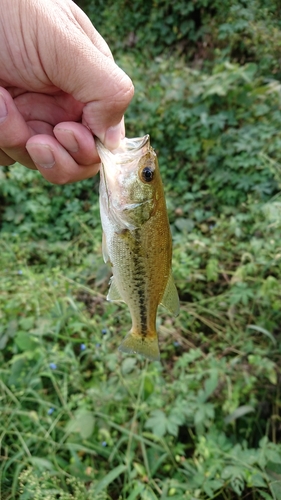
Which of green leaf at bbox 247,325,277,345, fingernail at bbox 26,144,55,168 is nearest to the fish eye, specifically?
fingernail at bbox 26,144,55,168

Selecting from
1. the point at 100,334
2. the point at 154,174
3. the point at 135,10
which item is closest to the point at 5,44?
the point at 154,174

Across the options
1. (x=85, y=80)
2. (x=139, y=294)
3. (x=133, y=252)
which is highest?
(x=85, y=80)

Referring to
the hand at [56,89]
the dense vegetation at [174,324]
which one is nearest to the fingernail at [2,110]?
the hand at [56,89]

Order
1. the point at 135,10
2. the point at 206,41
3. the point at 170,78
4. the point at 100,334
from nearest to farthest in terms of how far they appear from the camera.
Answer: the point at 100,334 → the point at 170,78 → the point at 206,41 → the point at 135,10

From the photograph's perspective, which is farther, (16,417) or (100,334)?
(100,334)

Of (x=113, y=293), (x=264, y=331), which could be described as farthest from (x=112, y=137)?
(x=264, y=331)

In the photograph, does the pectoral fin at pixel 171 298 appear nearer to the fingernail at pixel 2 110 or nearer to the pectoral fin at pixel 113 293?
the pectoral fin at pixel 113 293

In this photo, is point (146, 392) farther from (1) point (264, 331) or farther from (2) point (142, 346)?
(2) point (142, 346)

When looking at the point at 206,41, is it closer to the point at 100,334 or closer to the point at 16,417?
the point at 100,334
